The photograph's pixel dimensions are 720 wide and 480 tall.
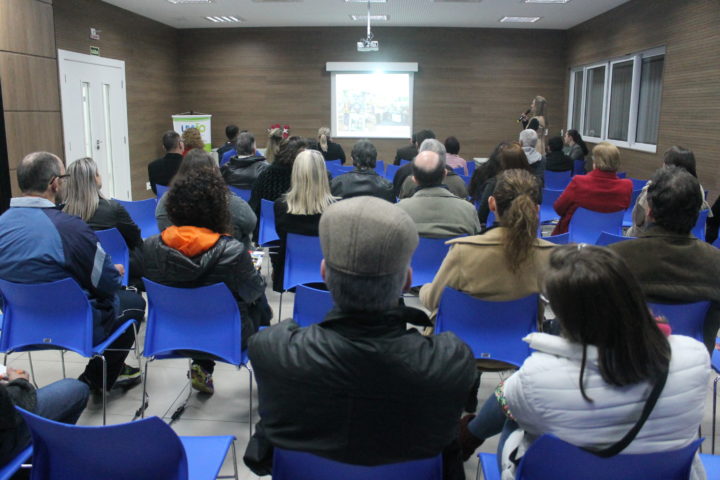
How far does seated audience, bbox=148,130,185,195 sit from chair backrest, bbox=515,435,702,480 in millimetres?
5438

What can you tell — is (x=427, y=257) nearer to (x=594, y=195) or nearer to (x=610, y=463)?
(x=594, y=195)

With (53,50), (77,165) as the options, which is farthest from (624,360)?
(53,50)

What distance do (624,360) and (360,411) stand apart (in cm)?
64

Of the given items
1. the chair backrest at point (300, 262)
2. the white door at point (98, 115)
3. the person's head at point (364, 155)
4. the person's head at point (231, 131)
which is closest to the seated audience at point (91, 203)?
the chair backrest at point (300, 262)

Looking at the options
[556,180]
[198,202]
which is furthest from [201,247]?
[556,180]

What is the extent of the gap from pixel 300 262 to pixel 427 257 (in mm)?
797

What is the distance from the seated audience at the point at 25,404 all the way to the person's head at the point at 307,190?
1.95m

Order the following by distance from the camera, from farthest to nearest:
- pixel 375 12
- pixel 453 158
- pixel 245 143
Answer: pixel 375 12
pixel 453 158
pixel 245 143

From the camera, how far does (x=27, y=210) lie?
2.76 m

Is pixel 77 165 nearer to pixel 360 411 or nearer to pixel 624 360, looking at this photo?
pixel 360 411

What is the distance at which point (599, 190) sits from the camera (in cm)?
471

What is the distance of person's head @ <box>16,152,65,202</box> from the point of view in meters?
2.82

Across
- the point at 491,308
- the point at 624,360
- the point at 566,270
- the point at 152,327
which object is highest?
the point at 566,270

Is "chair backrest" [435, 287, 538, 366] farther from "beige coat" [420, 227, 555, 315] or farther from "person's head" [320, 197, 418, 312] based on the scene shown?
"person's head" [320, 197, 418, 312]
